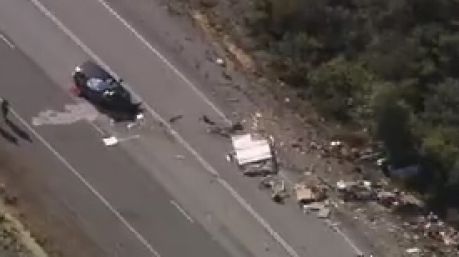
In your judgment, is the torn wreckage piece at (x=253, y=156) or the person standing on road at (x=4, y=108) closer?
the person standing on road at (x=4, y=108)

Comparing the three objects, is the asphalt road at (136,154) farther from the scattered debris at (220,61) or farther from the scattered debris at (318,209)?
→ the scattered debris at (220,61)

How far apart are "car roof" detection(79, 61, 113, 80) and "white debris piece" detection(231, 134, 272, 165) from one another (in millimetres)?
4637

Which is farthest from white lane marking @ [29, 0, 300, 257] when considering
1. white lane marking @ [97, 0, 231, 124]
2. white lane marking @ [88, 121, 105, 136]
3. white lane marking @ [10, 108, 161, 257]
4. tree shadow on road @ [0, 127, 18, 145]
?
tree shadow on road @ [0, 127, 18, 145]

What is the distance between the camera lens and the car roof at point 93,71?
4025 cm

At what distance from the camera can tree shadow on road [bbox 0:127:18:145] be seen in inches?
1524

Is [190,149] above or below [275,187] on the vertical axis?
above

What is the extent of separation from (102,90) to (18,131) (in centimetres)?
302

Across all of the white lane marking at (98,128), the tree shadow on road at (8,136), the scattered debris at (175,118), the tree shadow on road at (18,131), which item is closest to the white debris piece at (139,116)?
the scattered debris at (175,118)

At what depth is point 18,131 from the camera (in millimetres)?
39031

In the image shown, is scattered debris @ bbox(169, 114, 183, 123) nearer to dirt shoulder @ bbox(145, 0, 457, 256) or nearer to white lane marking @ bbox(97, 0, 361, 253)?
white lane marking @ bbox(97, 0, 361, 253)

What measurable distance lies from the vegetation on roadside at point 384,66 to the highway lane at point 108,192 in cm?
675

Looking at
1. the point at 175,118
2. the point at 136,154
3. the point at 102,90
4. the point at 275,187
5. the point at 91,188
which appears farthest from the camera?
the point at 175,118

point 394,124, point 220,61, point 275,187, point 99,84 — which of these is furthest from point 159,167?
point 394,124

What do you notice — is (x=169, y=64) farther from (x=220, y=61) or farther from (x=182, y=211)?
(x=182, y=211)
